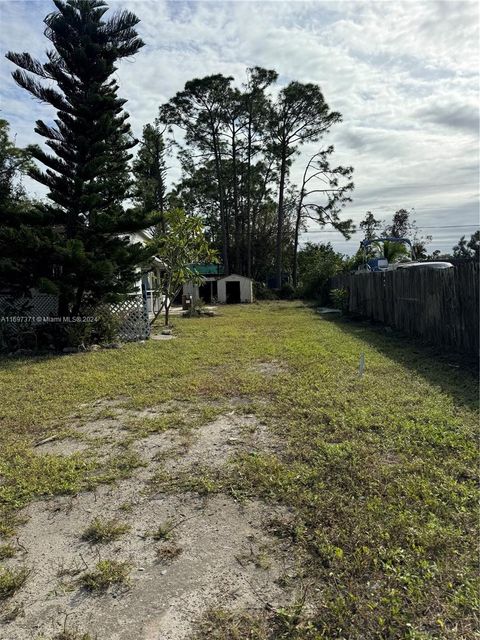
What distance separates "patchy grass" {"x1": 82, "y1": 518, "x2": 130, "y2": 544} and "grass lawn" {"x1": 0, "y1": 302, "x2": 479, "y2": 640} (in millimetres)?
463

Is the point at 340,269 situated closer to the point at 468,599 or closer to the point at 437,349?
the point at 437,349

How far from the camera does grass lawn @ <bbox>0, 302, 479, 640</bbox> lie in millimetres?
1908

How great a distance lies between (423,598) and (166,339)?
31.1 ft

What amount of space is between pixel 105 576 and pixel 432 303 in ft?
26.1

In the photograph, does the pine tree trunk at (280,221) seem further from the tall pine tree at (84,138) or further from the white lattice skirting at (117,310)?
the tall pine tree at (84,138)

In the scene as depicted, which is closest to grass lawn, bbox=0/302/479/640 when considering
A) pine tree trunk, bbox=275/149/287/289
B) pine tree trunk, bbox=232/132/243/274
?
pine tree trunk, bbox=275/149/287/289

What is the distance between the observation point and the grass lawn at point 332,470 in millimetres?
1908

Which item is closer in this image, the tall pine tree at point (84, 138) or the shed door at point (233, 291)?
the tall pine tree at point (84, 138)

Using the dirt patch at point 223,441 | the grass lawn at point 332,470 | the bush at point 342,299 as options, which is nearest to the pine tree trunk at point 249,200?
the bush at point 342,299

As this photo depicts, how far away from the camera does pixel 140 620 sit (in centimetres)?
188

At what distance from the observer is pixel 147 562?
2262 millimetres

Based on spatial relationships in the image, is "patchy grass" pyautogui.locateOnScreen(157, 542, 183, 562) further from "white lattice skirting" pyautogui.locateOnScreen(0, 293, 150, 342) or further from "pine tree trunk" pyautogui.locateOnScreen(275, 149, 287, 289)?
"pine tree trunk" pyautogui.locateOnScreen(275, 149, 287, 289)

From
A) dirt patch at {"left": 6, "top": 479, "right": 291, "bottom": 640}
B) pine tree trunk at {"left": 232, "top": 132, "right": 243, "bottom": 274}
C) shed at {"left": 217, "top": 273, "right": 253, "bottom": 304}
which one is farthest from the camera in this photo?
pine tree trunk at {"left": 232, "top": 132, "right": 243, "bottom": 274}

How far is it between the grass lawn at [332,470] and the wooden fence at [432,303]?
2.52ft
